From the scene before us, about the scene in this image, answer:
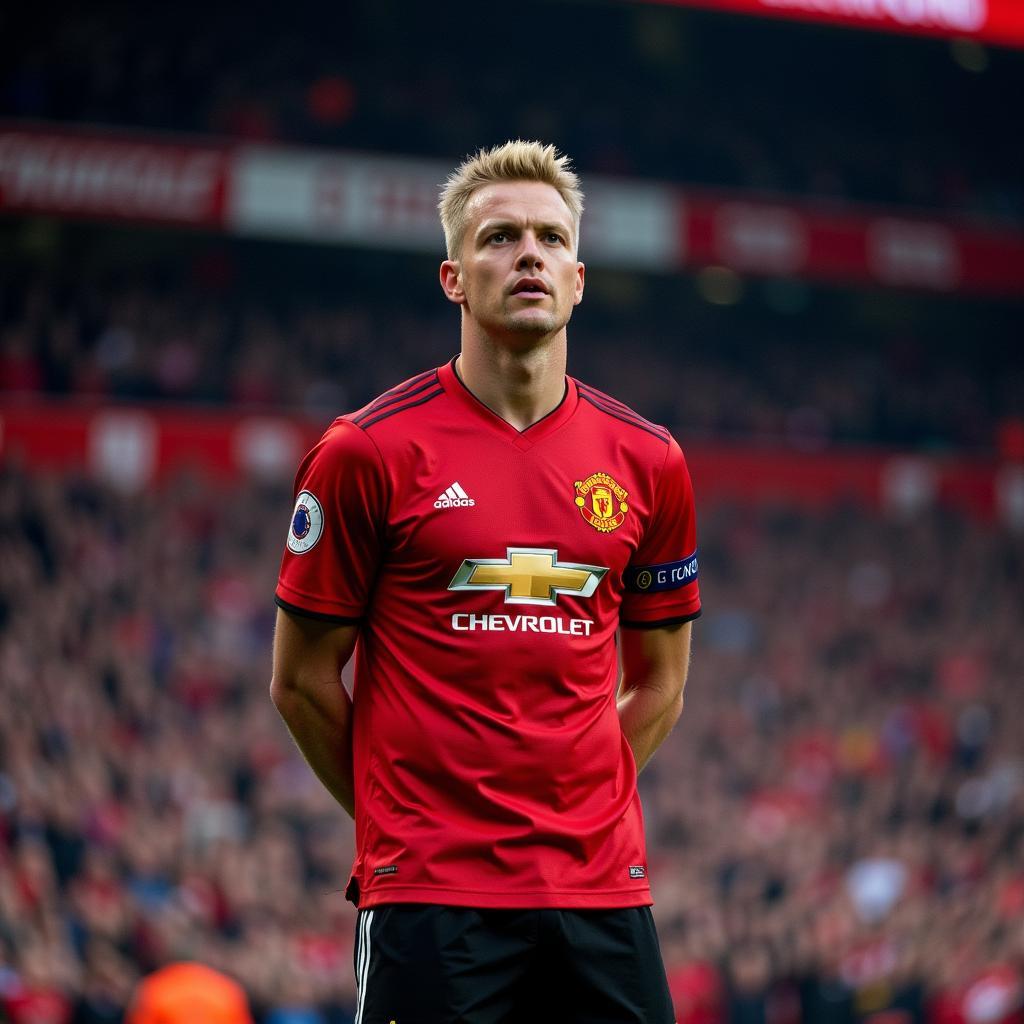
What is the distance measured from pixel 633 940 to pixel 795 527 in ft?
57.7

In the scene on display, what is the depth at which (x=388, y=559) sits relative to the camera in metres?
2.54

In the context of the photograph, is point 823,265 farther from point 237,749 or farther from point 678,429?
point 237,749

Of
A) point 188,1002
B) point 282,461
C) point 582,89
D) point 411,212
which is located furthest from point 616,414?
point 582,89

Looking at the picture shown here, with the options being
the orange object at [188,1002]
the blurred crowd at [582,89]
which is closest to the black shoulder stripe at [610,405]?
the orange object at [188,1002]

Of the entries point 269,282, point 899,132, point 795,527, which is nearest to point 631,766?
point 795,527

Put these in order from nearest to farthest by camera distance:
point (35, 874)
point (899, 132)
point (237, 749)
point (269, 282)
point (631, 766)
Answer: point (631, 766), point (35, 874), point (237, 749), point (269, 282), point (899, 132)

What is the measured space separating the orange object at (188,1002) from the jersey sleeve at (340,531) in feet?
5.21

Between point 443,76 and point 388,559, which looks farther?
point 443,76

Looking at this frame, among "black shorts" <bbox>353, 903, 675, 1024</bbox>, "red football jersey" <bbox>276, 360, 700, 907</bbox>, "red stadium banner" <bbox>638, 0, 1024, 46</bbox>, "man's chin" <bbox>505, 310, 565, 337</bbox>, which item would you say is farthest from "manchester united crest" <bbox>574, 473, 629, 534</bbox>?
"red stadium banner" <bbox>638, 0, 1024, 46</bbox>

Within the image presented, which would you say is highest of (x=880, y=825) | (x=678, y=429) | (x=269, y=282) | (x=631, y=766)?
(x=269, y=282)

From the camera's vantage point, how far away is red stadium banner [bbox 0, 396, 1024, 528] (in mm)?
17141

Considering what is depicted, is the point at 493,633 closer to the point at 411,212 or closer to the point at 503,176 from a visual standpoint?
the point at 503,176

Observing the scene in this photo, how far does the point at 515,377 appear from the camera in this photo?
2.66 meters

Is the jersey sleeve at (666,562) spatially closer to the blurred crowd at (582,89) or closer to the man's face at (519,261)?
the man's face at (519,261)
